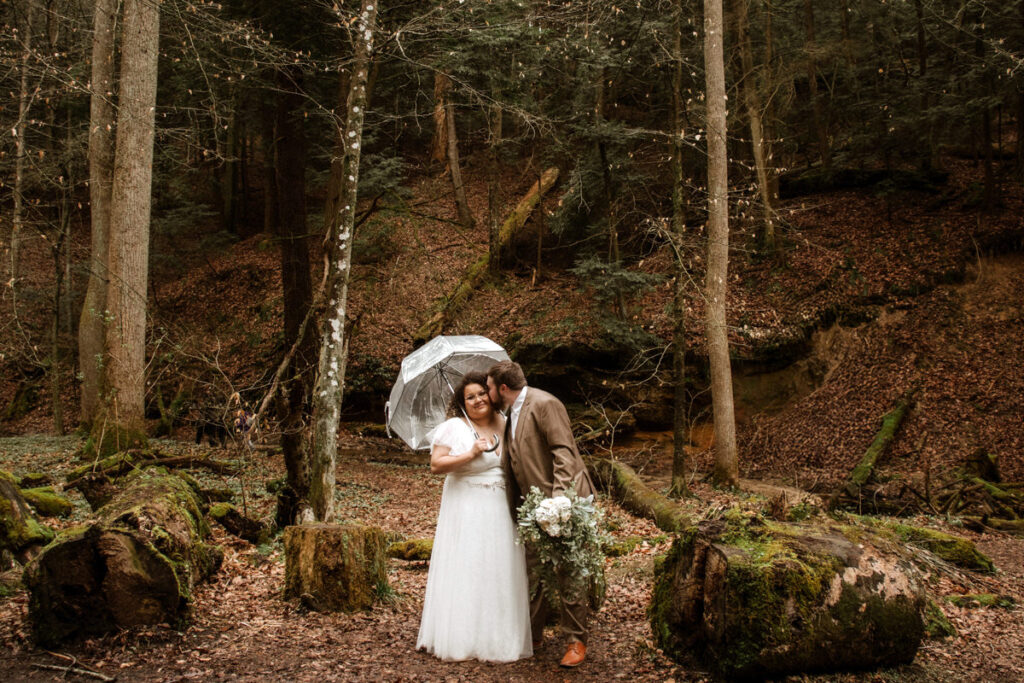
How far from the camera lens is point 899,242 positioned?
57.4 feet

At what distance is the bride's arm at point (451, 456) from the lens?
4688 mm

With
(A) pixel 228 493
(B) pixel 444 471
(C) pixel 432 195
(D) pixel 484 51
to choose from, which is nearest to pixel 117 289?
(A) pixel 228 493

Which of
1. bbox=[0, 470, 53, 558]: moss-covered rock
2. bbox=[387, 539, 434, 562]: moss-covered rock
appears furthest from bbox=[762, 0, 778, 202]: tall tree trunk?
bbox=[0, 470, 53, 558]: moss-covered rock

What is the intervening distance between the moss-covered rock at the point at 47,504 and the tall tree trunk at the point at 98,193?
555 centimetres

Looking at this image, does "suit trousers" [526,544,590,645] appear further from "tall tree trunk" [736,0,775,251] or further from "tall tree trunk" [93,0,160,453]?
"tall tree trunk" [736,0,775,251]

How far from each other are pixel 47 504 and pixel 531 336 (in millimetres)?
11407

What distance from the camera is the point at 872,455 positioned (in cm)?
1291

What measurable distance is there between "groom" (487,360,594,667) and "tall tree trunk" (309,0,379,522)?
7.95ft

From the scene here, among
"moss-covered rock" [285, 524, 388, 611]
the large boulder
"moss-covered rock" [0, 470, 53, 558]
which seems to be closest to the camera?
the large boulder

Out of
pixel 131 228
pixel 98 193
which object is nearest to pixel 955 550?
pixel 131 228

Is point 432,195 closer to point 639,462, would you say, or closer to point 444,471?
point 639,462

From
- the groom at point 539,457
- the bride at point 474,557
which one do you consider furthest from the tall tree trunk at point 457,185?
the bride at point 474,557

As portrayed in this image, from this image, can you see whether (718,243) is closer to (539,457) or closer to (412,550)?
(412,550)

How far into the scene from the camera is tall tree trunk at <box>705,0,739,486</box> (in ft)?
37.6
